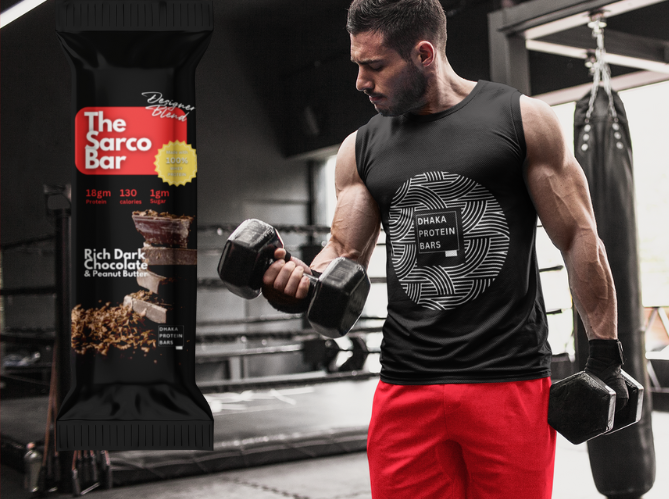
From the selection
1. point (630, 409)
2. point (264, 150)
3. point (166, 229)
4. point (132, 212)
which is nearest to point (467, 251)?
point (630, 409)

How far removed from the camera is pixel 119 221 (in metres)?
1.98

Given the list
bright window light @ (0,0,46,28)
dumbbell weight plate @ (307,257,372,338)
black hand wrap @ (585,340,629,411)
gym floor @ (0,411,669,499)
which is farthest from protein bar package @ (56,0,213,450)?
bright window light @ (0,0,46,28)

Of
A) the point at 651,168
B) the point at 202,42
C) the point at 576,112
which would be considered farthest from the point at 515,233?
the point at 651,168

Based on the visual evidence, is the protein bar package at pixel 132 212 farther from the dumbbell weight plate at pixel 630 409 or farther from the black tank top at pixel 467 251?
the dumbbell weight plate at pixel 630 409

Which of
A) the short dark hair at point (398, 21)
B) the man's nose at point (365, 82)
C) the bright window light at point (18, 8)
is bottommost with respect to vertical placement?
the man's nose at point (365, 82)

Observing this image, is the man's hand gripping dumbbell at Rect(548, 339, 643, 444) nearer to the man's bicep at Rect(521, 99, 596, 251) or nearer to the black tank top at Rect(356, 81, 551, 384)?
the black tank top at Rect(356, 81, 551, 384)

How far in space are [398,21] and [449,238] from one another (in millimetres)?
433

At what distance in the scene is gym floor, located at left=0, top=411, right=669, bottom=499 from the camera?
3094 mm

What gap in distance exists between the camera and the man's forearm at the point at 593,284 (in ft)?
4.27

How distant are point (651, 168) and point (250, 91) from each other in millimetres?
4612

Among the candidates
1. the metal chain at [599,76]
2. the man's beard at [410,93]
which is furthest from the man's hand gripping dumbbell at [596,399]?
the metal chain at [599,76]

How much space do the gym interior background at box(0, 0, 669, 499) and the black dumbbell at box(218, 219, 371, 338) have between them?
197 cm

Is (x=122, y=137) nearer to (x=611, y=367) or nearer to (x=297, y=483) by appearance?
(x=611, y=367)

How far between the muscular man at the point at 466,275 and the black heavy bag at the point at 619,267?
154 centimetres
